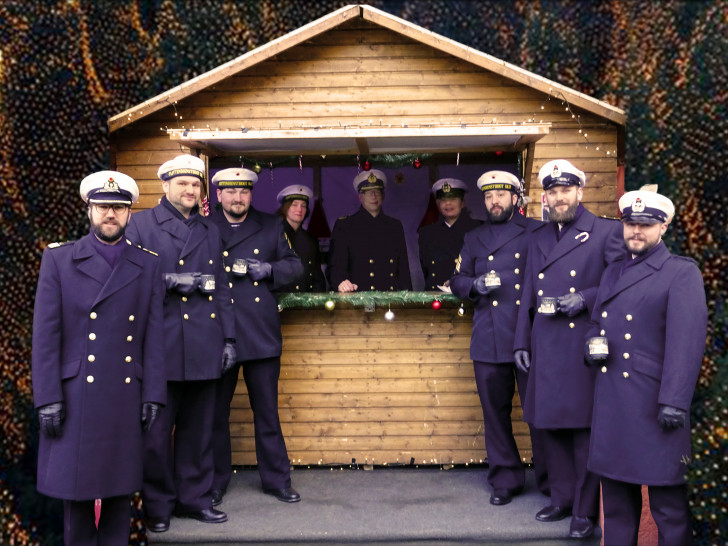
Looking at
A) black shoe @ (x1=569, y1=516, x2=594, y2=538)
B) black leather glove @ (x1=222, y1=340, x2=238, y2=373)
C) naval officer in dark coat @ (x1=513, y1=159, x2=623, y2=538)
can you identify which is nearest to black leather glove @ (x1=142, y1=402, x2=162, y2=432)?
black leather glove @ (x1=222, y1=340, x2=238, y2=373)

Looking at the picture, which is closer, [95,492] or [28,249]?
[95,492]

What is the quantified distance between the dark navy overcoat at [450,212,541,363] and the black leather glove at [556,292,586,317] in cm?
68

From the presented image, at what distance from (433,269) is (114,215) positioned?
3488mm

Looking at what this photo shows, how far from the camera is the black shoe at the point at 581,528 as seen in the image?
523cm

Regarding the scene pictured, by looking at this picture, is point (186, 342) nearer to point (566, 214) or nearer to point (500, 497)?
point (500, 497)

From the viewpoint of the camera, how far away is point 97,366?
4.33 meters

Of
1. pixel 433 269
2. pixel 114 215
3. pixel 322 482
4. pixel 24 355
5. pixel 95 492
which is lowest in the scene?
pixel 322 482

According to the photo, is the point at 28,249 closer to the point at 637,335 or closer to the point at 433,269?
the point at 433,269

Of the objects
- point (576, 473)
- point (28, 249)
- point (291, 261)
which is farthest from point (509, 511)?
point (28, 249)

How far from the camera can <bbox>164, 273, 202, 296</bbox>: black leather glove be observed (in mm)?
5273

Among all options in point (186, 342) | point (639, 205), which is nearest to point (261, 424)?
point (186, 342)

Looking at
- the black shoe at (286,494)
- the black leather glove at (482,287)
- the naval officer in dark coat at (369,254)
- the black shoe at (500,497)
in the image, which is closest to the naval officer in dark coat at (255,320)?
the black shoe at (286,494)

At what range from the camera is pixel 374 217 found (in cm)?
739

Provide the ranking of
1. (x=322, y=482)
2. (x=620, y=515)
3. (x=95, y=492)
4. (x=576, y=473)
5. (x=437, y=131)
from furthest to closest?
1. (x=322, y=482)
2. (x=437, y=131)
3. (x=576, y=473)
4. (x=620, y=515)
5. (x=95, y=492)
